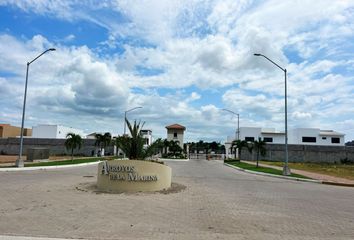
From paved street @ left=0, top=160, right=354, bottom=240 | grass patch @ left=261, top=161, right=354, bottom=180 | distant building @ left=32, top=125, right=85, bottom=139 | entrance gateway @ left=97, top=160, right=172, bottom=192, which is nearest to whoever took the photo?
paved street @ left=0, top=160, right=354, bottom=240

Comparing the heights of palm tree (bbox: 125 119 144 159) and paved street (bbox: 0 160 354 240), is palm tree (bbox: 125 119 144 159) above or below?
above

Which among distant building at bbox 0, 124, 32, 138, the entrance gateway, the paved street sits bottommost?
the paved street

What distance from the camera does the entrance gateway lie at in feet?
47.3

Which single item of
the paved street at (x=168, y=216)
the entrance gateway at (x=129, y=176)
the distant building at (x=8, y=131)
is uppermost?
the distant building at (x=8, y=131)

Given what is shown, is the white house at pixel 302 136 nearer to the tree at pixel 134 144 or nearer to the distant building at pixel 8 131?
the distant building at pixel 8 131

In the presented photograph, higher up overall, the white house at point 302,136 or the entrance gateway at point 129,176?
the white house at point 302,136

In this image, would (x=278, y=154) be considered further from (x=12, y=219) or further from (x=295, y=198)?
(x=12, y=219)

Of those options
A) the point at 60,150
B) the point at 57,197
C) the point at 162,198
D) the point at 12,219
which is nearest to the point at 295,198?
the point at 162,198

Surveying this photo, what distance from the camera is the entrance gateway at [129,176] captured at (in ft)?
47.3

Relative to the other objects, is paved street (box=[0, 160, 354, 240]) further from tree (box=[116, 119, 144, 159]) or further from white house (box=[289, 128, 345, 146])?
white house (box=[289, 128, 345, 146])

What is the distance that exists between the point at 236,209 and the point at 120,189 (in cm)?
541

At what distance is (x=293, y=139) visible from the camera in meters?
103

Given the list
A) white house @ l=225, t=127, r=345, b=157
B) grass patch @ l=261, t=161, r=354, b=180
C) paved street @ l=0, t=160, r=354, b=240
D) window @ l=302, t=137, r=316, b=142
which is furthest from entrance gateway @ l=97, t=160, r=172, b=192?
window @ l=302, t=137, r=316, b=142

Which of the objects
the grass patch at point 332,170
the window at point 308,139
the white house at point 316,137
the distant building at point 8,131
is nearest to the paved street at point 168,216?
the grass patch at point 332,170
